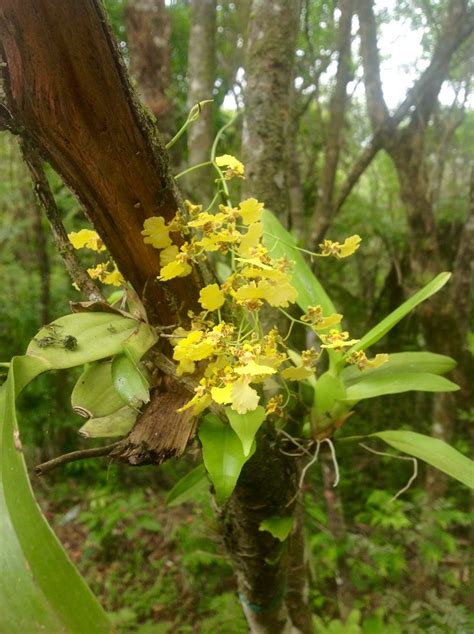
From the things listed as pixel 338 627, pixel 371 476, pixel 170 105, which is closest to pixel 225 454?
pixel 338 627

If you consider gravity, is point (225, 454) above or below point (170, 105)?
below

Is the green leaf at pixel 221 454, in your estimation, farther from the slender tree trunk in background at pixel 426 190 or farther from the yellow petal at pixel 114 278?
the slender tree trunk in background at pixel 426 190

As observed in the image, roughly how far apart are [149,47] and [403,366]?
1.62 m

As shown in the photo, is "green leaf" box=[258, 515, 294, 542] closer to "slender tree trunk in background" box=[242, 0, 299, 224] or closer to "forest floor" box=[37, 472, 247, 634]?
"slender tree trunk in background" box=[242, 0, 299, 224]

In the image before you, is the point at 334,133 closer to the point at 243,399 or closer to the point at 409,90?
the point at 409,90

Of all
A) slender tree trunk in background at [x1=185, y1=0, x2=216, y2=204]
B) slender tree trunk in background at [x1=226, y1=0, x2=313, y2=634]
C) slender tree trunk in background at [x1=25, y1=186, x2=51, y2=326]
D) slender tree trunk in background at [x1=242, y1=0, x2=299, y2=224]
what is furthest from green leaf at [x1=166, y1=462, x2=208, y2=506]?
slender tree trunk in background at [x1=25, y1=186, x2=51, y2=326]

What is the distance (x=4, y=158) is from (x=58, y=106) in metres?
2.66

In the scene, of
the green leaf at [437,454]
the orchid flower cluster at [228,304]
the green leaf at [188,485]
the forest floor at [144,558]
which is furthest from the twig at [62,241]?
the forest floor at [144,558]

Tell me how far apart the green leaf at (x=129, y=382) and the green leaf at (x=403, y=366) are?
39cm

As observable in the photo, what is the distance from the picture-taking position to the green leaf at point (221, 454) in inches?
19.0

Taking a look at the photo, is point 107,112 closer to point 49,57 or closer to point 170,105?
point 49,57

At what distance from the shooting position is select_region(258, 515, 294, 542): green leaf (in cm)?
64

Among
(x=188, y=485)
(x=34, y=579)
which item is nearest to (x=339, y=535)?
(x=188, y=485)

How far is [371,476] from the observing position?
7.27 ft
